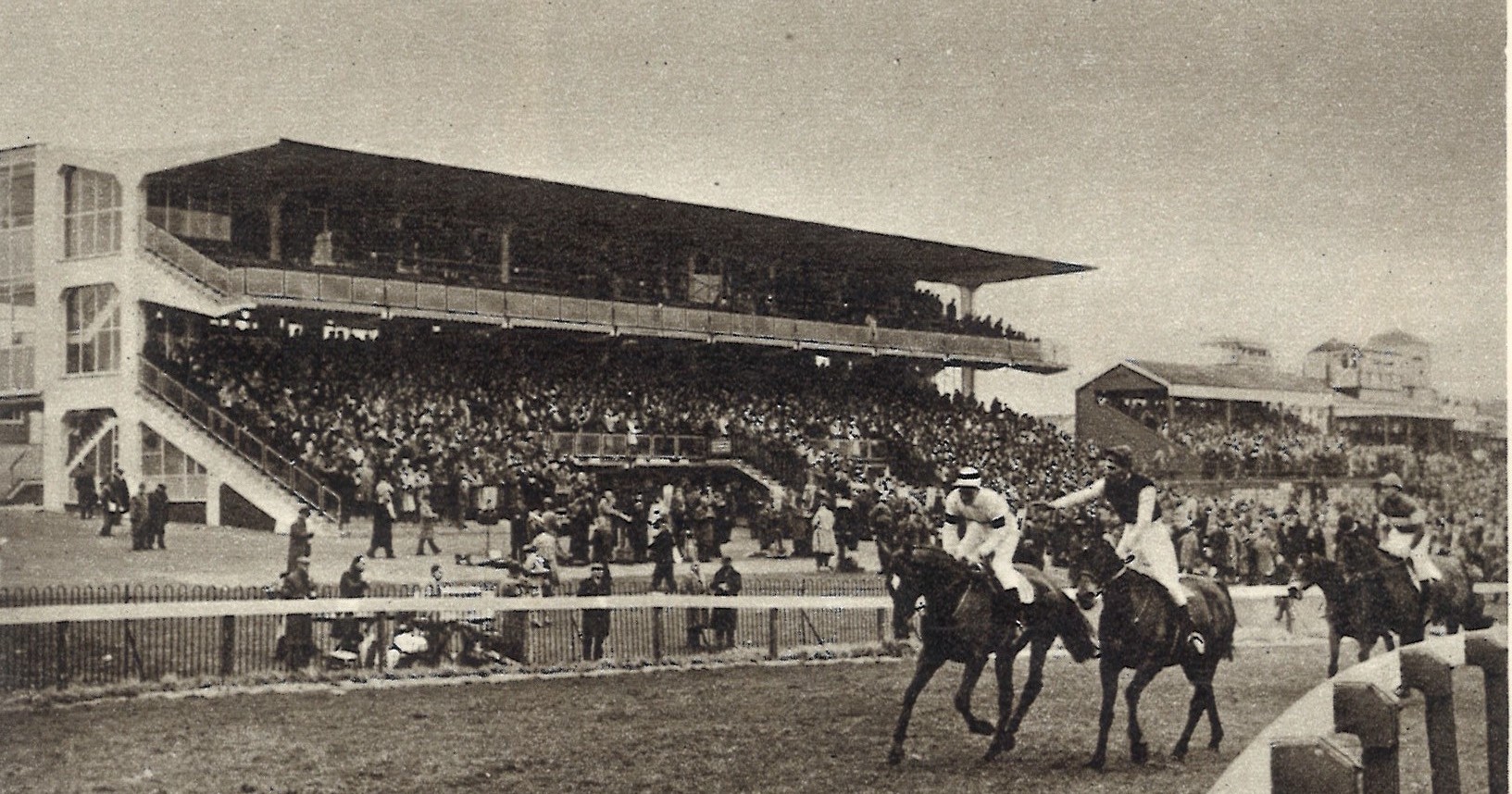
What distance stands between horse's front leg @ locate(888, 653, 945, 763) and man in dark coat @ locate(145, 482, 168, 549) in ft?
10.3

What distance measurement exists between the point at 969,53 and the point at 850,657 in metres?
2.96

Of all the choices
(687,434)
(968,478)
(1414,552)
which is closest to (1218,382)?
(1414,552)

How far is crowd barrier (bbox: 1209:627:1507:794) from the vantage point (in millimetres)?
3086

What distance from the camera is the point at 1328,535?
6.84 meters

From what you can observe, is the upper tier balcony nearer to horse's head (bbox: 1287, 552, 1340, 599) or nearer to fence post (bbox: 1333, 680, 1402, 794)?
horse's head (bbox: 1287, 552, 1340, 599)

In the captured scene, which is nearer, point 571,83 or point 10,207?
point 10,207

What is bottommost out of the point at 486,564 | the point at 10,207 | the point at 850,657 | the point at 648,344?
the point at 850,657

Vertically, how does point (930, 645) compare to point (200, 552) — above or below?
below

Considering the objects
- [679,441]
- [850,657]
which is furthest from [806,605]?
[679,441]

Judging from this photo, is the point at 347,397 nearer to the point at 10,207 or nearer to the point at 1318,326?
the point at 10,207

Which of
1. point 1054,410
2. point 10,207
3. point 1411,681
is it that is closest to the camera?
point 1411,681

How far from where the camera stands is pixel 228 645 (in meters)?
5.11

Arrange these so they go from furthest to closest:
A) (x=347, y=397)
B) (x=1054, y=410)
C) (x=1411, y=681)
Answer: (x=1054, y=410), (x=347, y=397), (x=1411, y=681)

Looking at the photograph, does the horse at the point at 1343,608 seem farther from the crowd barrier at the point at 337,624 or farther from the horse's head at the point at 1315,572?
the crowd barrier at the point at 337,624
